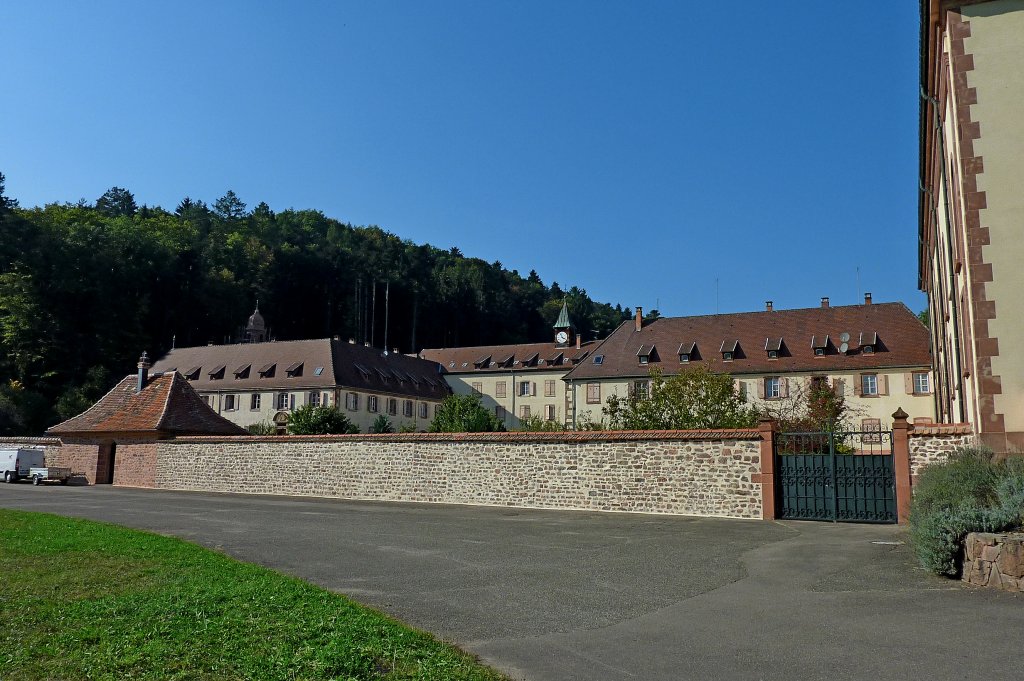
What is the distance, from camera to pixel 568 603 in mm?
8523

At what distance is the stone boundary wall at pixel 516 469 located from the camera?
19.4 meters

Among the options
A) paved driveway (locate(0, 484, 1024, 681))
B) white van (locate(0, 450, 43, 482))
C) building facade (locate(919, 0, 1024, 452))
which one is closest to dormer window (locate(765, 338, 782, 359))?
paved driveway (locate(0, 484, 1024, 681))

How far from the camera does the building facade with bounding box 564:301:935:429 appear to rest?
Result: 162 feet

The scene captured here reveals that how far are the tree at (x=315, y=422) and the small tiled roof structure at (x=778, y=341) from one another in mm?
22931

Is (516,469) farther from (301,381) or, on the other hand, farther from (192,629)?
(301,381)

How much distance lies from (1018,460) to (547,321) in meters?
107

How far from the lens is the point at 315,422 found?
1394 inches

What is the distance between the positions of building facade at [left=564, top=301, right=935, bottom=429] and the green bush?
3470 cm

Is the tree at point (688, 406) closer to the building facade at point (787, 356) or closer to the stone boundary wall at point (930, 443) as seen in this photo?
the stone boundary wall at point (930, 443)

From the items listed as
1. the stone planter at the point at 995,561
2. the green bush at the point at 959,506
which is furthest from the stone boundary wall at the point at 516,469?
the stone planter at the point at 995,561

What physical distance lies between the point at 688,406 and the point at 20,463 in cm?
3156

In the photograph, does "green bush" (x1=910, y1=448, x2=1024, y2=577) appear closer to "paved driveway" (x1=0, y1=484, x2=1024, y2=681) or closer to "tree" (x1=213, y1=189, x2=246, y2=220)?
"paved driveway" (x1=0, y1=484, x2=1024, y2=681)

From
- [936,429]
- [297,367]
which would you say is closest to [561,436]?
[936,429]

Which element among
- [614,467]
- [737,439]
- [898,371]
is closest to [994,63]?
[737,439]
